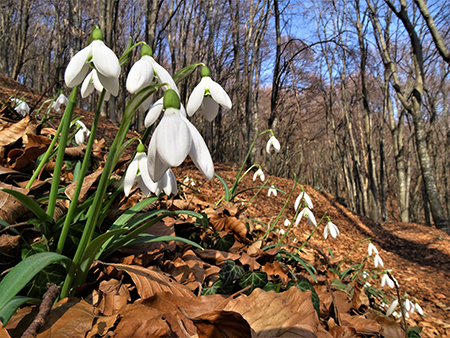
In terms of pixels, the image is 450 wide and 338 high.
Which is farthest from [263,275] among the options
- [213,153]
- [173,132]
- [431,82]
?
[431,82]

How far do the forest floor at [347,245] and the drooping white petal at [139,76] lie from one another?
626 mm

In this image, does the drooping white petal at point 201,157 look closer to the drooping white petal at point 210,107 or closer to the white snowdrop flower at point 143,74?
the white snowdrop flower at point 143,74

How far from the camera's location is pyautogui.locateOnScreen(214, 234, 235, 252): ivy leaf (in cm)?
148

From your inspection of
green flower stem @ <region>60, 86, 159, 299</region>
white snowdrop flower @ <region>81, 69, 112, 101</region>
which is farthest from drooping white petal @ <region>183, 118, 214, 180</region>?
white snowdrop flower @ <region>81, 69, 112, 101</region>

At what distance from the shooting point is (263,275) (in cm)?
111

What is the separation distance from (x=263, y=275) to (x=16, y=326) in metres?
0.77

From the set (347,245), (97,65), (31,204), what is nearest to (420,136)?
(347,245)

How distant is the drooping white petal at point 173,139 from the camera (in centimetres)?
62

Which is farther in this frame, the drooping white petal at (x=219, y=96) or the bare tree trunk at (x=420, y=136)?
the bare tree trunk at (x=420, y=136)

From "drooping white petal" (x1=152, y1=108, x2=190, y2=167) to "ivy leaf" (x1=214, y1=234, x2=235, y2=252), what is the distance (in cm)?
93

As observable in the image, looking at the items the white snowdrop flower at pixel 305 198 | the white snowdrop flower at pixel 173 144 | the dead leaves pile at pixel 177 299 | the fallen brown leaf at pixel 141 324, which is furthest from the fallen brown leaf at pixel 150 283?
the white snowdrop flower at pixel 305 198

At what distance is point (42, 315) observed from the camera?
0.65 m

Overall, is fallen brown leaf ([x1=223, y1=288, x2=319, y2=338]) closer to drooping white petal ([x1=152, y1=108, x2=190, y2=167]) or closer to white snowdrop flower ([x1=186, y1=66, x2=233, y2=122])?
drooping white petal ([x1=152, y1=108, x2=190, y2=167])

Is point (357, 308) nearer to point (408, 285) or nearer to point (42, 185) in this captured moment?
point (42, 185)
